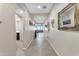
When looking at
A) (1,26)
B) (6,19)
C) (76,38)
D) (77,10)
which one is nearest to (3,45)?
(1,26)

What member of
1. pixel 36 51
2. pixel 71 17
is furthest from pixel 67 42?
pixel 36 51

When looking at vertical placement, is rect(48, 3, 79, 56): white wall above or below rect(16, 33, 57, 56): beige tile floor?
above

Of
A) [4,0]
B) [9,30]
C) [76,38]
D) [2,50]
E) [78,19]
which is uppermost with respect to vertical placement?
[4,0]

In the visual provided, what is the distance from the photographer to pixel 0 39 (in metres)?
1.63

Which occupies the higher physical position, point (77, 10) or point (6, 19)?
point (77, 10)

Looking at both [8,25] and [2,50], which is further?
[8,25]

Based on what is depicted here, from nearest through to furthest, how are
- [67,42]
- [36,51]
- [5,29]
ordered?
1. [5,29]
2. [67,42]
3. [36,51]

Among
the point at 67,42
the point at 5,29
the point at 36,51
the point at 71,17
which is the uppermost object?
the point at 71,17

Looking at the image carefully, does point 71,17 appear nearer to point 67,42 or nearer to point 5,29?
point 67,42

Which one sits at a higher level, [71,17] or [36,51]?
[71,17]

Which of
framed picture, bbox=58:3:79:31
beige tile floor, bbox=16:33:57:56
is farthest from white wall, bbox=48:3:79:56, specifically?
beige tile floor, bbox=16:33:57:56

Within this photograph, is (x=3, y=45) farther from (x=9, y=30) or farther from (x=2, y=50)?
(x=9, y=30)

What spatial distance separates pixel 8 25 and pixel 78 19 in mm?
1234

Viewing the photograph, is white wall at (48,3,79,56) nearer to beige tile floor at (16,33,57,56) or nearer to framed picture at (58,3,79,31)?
framed picture at (58,3,79,31)
